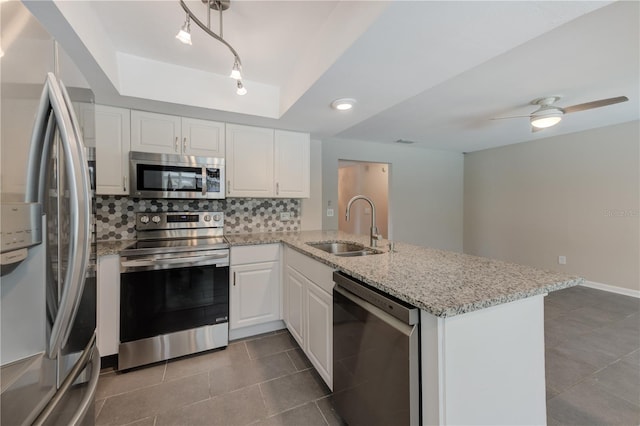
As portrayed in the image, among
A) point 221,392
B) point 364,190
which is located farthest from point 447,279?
point 364,190

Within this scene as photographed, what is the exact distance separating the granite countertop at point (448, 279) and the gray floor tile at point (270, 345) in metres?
1.08

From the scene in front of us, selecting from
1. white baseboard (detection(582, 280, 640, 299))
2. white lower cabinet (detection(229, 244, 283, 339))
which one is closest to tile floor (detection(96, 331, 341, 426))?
white lower cabinet (detection(229, 244, 283, 339))

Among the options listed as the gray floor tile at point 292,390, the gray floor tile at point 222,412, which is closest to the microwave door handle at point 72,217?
the gray floor tile at point 222,412

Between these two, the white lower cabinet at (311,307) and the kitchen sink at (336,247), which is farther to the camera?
the kitchen sink at (336,247)

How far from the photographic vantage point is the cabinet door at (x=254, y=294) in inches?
93.0

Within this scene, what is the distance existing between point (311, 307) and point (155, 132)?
205cm

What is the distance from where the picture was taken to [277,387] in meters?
1.81

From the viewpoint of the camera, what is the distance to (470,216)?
5.48 meters

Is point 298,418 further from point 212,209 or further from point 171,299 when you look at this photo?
point 212,209

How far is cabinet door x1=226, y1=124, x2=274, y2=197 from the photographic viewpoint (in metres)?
2.67

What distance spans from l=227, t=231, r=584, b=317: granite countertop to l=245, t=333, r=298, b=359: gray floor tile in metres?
1.08

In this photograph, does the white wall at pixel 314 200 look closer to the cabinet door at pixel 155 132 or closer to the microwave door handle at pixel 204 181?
the microwave door handle at pixel 204 181

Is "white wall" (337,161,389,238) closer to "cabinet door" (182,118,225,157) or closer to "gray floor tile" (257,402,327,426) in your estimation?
"cabinet door" (182,118,225,157)

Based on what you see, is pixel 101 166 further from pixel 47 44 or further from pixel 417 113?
pixel 417 113
